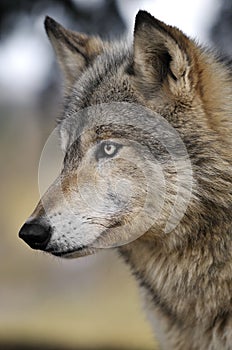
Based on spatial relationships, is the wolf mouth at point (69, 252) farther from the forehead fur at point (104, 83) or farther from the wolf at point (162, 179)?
the forehead fur at point (104, 83)

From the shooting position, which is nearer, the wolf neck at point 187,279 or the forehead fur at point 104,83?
the wolf neck at point 187,279

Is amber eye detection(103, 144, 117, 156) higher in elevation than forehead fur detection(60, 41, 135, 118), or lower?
lower

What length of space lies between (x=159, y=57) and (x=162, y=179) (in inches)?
18.7

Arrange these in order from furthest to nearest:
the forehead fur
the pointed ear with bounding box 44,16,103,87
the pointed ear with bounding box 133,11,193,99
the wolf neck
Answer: the pointed ear with bounding box 44,16,103,87, the forehead fur, the wolf neck, the pointed ear with bounding box 133,11,193,99

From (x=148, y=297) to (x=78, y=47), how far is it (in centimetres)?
121

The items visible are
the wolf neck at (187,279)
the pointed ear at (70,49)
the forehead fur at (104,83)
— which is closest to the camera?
the wolf neck at (187,279)

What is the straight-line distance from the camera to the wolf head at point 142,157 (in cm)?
269

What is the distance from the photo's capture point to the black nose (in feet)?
8.71

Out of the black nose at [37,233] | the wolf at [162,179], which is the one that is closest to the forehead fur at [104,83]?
the wolf at [162,179]

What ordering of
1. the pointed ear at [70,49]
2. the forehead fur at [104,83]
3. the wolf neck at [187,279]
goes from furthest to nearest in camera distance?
the pointed ear at [70,49] < the forehead fur at [104,83] < the wolf neck at [187,279]

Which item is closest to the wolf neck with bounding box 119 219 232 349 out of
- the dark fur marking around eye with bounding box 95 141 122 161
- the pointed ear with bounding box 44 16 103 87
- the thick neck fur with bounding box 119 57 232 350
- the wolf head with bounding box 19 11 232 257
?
the thick neck fur with bounding box 119 57 232 350

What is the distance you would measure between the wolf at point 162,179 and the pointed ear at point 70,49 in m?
0.47

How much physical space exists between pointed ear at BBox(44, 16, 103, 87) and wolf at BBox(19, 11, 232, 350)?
467mm

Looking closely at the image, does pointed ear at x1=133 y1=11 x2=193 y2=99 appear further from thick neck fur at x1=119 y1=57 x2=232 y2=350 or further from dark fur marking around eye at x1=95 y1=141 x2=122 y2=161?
dark fur marking around eye at x1=95 y1=141 x2=122 y2=161
